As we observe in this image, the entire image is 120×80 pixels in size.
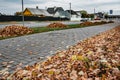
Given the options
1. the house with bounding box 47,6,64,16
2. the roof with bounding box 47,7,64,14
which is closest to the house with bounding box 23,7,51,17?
the house with bounding box 47,6,64,16

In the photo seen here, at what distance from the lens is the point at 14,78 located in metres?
5.79

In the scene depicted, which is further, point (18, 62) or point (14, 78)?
point (18, 62)

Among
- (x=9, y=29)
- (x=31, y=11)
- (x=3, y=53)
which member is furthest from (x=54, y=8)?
(x=3, y=53)

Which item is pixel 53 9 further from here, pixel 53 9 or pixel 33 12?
pixel 33 12

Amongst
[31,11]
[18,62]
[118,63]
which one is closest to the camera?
[118,63]

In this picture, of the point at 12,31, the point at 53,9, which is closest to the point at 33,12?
the point at 53,9

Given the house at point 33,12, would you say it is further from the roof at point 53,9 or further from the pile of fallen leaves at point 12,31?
the pile of fallen leaves at point 12,31

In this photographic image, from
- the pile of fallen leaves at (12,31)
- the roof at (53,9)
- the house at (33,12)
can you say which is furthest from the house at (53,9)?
the pile of fallen leaves at (12,31)

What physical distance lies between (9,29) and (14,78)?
13.1 metres

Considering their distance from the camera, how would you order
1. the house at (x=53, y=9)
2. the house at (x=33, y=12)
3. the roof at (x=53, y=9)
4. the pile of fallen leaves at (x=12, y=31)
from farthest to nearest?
the roof at (x=53, y=9)
the house at (x=53, y=9)
the house at (x=33, y=12)
the pile of fallen leaves at (x=12, y=31)

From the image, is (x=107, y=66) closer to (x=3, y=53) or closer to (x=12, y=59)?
(x=12, y=59)

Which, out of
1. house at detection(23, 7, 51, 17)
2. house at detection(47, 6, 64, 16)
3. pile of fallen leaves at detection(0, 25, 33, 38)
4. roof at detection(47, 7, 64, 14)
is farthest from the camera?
roof at detection(47, 7, 64, 14)

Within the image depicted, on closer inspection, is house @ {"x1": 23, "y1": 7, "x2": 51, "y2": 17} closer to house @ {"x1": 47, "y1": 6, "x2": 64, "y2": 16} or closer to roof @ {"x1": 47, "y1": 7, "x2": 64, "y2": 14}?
house @ {"x1": 47, "y1": 6, "x2": 64, "y2": 16}

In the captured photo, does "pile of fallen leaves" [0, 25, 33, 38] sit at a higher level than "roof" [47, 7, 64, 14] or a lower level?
lower
